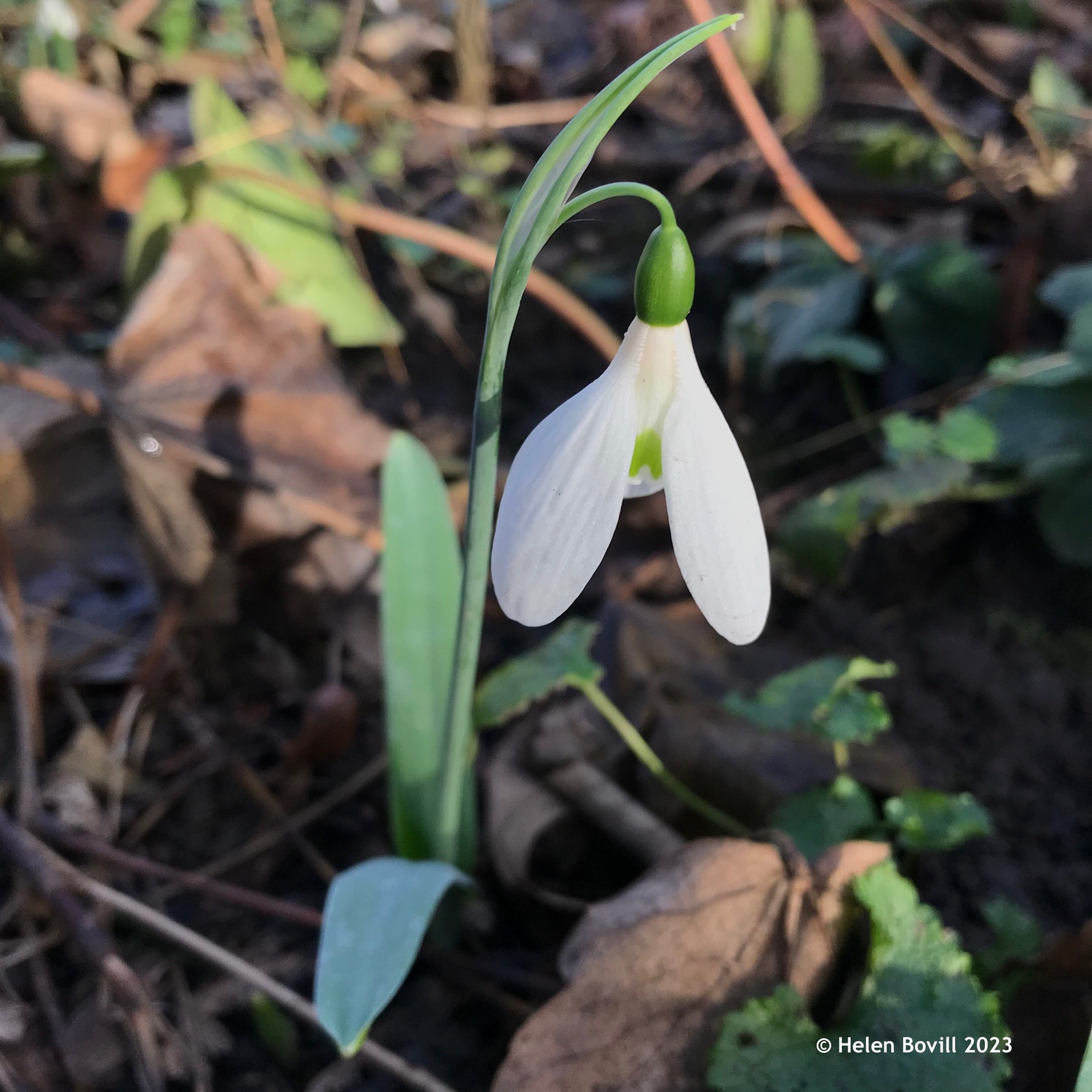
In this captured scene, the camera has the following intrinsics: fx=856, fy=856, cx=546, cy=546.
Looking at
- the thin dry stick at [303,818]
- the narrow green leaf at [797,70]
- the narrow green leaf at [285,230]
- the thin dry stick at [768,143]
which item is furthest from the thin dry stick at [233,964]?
the narrow green leaf at [797,70]

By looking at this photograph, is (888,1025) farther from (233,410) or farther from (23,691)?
(233,410)

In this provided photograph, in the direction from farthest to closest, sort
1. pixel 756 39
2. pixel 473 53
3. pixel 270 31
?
pixel 756 39
pixel 473 53
pixel 270 31

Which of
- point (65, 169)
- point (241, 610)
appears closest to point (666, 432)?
point (241, 610)

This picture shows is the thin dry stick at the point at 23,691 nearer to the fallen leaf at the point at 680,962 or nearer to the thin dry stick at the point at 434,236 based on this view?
the fallen leaf at the point at 680,962

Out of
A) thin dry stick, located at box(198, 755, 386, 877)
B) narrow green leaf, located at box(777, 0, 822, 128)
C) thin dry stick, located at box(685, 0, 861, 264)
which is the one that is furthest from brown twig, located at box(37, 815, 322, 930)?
narrow green leaf, located at box(777, 0, 822, 128)

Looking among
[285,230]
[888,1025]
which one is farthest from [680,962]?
[285,230]

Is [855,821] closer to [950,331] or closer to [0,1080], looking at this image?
[0,1080]

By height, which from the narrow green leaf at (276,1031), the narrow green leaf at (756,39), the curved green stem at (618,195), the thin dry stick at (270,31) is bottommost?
the narrow green leaf at (276,1031)
